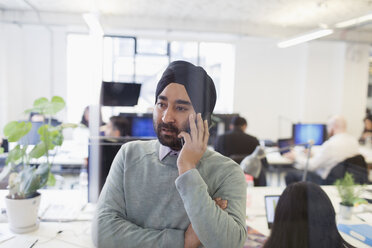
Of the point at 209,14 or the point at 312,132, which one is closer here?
the point at 209,14

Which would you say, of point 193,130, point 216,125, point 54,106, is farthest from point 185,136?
point 54,106

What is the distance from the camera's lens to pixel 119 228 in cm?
87

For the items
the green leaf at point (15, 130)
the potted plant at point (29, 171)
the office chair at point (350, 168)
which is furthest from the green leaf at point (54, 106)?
the office chair at point (350, 168)

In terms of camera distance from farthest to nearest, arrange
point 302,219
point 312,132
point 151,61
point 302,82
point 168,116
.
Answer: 1. point 312,132
2. point 302,82
3. point 151,61
4. point 168,116
5. point 302,219

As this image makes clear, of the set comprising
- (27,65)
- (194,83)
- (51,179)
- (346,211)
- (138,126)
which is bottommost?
(346,211)

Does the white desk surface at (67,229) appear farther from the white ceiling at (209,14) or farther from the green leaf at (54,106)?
the white ceiling at (209,14)

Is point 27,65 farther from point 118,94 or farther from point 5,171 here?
point 118,94

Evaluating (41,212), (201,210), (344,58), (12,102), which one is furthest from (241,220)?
(344,58)

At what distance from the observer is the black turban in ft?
2.72

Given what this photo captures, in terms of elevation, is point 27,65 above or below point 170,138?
above

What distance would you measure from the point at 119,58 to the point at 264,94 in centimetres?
143

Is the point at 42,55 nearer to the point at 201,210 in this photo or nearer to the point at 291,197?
the point at 201,210

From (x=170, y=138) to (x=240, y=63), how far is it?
896 millimetres

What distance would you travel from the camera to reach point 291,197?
2.36 ft
